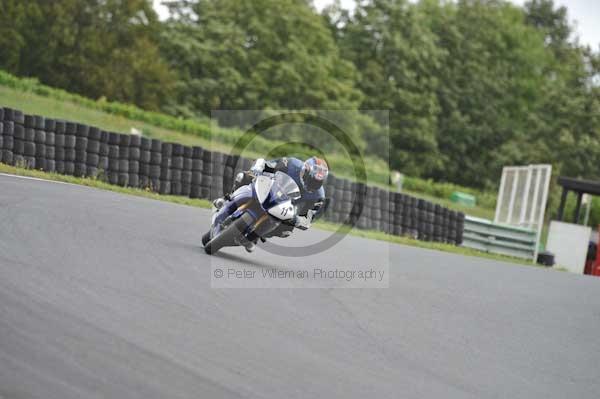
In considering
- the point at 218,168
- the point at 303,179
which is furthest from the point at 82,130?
the point at 303,179

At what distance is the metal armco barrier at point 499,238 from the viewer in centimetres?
2480

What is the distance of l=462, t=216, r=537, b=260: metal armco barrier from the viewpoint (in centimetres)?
2480

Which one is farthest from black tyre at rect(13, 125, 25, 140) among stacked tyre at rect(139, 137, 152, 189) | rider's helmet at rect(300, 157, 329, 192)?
rider's helmet at rect(300, 157, 329, 192)

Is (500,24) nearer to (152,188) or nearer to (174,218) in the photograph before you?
(152,188)

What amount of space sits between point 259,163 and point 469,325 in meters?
3.09

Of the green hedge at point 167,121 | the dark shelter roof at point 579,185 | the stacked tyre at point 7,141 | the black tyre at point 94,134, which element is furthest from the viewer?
the green hedge at point 167,121

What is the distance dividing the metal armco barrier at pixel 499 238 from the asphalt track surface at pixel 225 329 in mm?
Result: 12542

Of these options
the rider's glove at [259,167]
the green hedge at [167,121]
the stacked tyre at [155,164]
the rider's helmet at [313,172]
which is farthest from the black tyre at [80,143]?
the green hedge at [167,121]

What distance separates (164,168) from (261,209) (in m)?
9.67

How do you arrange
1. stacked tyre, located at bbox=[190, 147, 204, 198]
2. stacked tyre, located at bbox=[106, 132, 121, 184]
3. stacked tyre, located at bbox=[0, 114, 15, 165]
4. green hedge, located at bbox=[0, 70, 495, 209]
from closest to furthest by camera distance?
stacked tyre, located at bbox=[0, 114, 15, 165] → stacked tyre, located at bbox=[106, 132, 121, 184] → stacked tyre, located at bbox=[190, 147, 204, 198] → green hedge, located at bbox=[0, 70, 495, 209]

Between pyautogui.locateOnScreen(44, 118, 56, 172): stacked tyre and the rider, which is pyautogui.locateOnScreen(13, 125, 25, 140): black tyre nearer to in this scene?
pyautogui.locateOnScreen(44, 118, 56, 172): stacked tyre

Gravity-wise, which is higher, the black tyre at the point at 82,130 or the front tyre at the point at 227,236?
the black tyre at the point at 82,130

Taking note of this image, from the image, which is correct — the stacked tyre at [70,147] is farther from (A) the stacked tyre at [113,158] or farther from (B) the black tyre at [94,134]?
(A) the stacked tyre at [113,158]

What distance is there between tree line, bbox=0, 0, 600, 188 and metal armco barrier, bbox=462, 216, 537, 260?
26303mm
